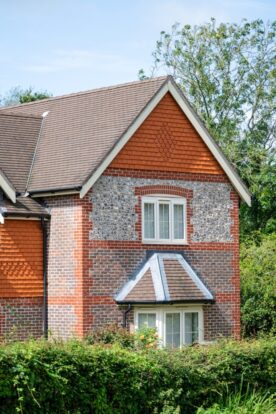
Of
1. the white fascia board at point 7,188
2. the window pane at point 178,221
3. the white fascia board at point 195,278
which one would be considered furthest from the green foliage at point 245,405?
the white fascia board at point 7,188

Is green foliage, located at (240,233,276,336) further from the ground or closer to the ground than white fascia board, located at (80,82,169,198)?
closer to the ground

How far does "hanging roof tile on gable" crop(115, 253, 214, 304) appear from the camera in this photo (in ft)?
95.0

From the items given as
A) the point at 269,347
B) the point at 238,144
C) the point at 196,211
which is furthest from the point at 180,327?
the point at 238,144

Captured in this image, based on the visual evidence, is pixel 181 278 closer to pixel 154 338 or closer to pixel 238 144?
pixel 154 338

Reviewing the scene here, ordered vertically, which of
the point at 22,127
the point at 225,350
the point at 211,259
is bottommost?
the point at 225,350

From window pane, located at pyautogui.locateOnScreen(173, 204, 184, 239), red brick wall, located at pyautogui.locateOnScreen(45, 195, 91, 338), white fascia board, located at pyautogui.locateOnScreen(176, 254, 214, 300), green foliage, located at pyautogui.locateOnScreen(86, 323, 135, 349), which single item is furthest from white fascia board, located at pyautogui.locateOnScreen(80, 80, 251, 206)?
green foliage, located at pyautogui.locateOnScreen(86, 323, 135, 349)

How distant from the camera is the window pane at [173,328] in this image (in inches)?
1160

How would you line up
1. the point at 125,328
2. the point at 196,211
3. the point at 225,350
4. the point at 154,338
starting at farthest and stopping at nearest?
the point at 196,211 < the point at 125,328 < the point at 154,338 < the point at 225,350

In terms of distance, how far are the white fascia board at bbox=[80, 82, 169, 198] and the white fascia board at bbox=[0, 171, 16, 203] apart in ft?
6.75

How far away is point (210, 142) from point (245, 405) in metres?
10.9

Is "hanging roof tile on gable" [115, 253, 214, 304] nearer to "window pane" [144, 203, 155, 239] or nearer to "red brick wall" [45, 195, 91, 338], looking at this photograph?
"window pane" [144, 203, 155, 239]

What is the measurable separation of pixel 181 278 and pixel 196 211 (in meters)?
2.23

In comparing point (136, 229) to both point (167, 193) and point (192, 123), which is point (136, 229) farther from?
point (192, 123)

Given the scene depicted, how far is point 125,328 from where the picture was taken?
28.9m
